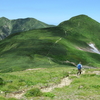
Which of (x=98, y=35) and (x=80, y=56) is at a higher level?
(x=98, y=35)

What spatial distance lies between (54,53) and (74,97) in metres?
95.9

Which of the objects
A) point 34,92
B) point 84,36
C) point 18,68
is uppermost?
point 84,36

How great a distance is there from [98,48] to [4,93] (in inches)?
5757

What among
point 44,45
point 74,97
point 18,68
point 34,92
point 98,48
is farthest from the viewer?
point 98,48

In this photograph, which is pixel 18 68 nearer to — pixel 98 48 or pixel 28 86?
pixel 28 86

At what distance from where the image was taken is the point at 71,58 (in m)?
117

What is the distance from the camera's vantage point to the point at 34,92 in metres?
25.9

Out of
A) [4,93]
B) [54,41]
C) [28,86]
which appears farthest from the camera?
[54,41]

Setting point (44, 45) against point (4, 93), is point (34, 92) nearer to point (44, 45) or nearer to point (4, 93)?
point (4, 93)

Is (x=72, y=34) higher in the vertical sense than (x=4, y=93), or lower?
higher

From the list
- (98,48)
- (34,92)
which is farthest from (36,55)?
(34,92)

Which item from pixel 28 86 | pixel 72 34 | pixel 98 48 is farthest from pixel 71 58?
pixel 28 86

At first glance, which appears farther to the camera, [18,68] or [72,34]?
[72,34]

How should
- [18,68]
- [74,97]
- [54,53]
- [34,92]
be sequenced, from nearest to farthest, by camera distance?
[74,97] → [34,92] → [18,68] → [54,53]
